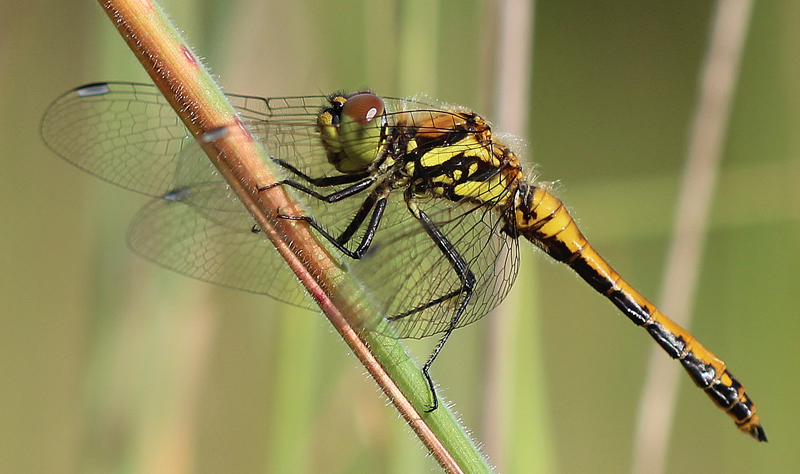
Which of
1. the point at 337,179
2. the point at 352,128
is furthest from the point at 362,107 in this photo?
the point at 337,179

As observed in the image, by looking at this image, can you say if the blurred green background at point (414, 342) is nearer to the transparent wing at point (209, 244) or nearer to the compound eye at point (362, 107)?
the transparent wing at point (209, 244)

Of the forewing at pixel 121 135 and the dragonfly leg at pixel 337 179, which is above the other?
the forewing at pixel 121 135

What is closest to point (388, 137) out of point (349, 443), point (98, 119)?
point (98, 119)

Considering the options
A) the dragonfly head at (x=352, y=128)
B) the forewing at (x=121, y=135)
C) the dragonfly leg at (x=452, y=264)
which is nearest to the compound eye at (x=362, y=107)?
the dragonfly head at (x=352, y=128)

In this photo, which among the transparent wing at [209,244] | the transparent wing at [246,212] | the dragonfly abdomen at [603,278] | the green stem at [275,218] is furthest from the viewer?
the dragonfly abdomen at [603,278]

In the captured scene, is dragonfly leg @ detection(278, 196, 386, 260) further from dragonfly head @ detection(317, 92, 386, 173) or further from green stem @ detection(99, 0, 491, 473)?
green stem @ detection(99, 0, 491, 473)

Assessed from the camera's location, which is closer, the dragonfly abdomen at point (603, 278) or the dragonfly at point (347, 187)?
the dragonfly at point (347, 187)

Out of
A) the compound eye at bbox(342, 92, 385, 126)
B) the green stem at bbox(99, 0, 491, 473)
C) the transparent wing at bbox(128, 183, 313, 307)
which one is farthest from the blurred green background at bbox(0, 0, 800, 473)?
the green stem at bbox(99, 0, 491, 473)
